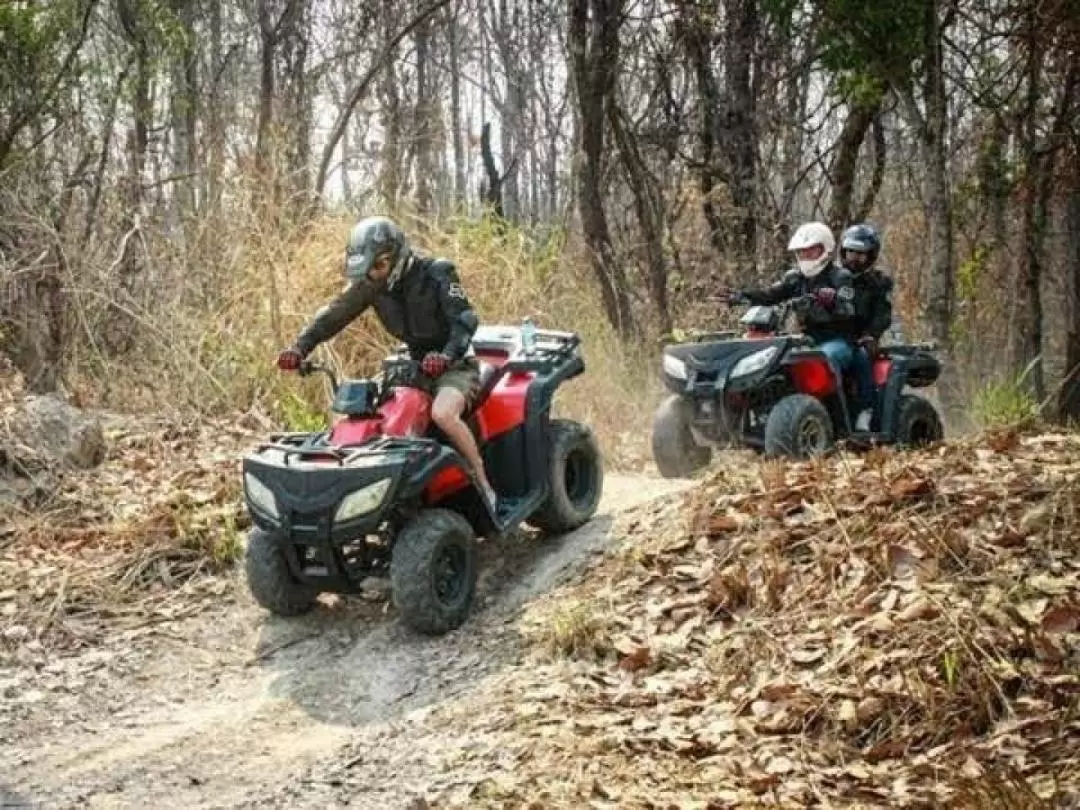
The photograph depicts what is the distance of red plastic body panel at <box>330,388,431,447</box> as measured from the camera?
5891 millimetres

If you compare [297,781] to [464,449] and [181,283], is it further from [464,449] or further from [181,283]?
[181,283]

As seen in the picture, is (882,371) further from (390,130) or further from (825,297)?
(390,130)

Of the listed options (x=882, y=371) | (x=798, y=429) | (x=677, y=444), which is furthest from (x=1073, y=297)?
(x=798, y=429)

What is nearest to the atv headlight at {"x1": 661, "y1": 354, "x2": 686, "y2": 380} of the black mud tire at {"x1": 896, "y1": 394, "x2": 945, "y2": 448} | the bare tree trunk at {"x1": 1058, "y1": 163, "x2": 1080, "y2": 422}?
the black mud tire at {"x1": 896, "y1": 394, "x2": 945, "y2": 448}

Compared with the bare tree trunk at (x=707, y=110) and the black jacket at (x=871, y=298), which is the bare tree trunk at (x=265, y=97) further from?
the black jacket at (x=871, y=298)

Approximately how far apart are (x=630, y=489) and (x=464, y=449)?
1.86m

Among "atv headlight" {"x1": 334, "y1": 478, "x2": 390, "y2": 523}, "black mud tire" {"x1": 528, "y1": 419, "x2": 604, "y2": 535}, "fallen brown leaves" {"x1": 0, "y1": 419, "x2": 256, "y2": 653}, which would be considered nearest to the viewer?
"atv headlight" {"x1": 334, "y1": 478, "x2": 390, "y2": 523}

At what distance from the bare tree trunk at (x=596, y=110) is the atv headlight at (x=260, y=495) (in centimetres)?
615

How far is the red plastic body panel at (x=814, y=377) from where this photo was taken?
25.1 ft

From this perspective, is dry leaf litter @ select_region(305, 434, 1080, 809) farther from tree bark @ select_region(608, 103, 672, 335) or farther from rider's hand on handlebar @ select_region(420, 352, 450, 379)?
tree bark @ select_region(608, 103, 672, 335)

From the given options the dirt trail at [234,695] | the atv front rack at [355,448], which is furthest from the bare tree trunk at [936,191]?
the atv front rack at [355,448]

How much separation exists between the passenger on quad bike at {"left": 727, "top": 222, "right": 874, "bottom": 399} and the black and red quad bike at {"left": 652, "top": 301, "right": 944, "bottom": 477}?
111 mm

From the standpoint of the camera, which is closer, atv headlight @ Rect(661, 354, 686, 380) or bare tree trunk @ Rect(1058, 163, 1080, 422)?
atv headlight @ Rect(661, 354, 686, 380)

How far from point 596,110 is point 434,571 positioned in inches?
277
